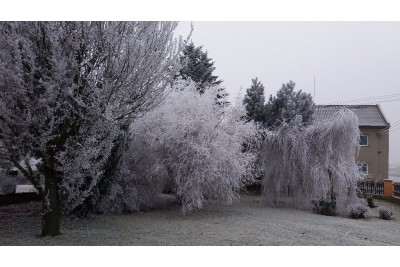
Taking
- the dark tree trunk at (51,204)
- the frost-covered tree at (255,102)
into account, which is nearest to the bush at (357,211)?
the frost-covered tree at (255,102)

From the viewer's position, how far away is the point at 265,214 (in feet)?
37.0

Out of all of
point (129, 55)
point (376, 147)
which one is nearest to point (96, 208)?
point (129, 55)

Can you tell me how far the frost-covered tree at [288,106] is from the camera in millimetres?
16641

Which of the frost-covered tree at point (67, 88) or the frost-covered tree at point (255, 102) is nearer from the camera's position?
the frost-covered tree at point (67, 88)

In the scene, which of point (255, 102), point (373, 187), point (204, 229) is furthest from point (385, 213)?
point (255, 102)

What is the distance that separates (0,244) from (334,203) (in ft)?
30.4

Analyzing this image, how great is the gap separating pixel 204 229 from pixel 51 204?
3254 millimetres

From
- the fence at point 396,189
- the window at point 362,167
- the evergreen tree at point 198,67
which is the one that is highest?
the evergreen tree at point 198,67

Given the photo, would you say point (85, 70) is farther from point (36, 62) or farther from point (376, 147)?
point (376, 147)

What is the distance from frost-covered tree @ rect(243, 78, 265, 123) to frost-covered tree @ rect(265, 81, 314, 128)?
0.32m

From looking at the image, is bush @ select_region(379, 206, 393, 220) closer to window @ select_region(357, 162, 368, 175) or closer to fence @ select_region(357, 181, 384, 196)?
window @ select_region(357, 162, 368, 175)

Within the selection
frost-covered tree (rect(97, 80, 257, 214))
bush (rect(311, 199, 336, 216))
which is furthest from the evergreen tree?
bush (rect(311, 199, 336, 216))

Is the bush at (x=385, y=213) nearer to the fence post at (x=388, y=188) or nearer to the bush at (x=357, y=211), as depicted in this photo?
the bush at (x=357, y=211)

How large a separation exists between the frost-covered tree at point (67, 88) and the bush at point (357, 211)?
729cm
